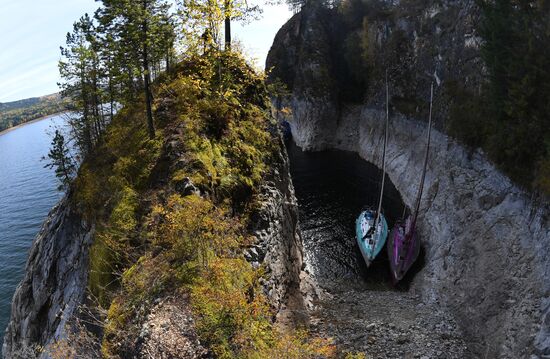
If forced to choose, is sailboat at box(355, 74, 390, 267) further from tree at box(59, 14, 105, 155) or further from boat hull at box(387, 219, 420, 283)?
tree at box(59, 14, 105, 155)

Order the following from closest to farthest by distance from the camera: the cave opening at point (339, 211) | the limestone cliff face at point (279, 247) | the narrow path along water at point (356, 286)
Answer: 1. the limestone cliff face at point (279, 247)
2. the narrow path along water at point (356, 286)
3. the cave opening at point (339, 211)

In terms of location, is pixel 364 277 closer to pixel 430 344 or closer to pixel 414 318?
pixel 414 318

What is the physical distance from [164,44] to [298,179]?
35868mm

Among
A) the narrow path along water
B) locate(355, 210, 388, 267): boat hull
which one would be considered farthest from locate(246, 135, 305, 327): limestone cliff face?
locate(355, 210, 388, 267): boat hull

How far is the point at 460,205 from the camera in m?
31.6

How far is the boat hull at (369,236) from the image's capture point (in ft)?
114

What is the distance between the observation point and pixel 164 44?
82.1 ft

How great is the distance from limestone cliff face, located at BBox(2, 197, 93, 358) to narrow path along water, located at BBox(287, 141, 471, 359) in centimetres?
1483

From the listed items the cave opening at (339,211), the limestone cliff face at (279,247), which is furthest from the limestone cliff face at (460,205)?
the limestone cliff face at (279,247)

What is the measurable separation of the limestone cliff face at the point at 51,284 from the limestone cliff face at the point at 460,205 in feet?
78.6

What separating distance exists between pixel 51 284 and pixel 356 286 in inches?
916

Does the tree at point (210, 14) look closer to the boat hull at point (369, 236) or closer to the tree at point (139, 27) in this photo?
the tree at point (139, 27)

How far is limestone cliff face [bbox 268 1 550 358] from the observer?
70.4 ft

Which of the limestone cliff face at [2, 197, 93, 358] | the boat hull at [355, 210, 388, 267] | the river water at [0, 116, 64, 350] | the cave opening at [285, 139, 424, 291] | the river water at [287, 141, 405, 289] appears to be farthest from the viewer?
the river water at [0, 116, 64, 350]
